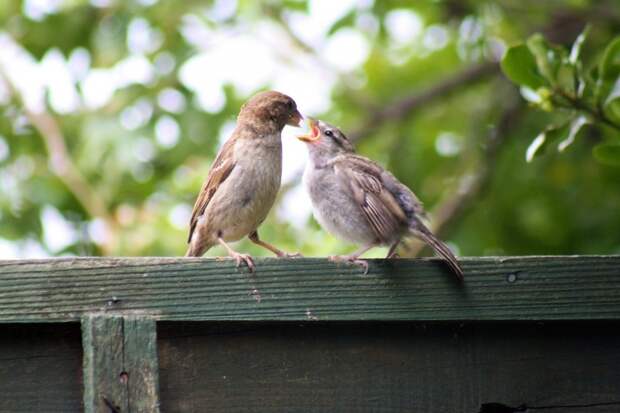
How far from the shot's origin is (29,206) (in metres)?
7.38

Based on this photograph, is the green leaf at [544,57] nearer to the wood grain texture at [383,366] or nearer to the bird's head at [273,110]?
the wood grain texture at [383,366]

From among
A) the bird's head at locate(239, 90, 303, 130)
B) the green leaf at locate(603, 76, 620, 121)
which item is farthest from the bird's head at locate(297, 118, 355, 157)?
the green leaf at locate(603, 76, 620, 121)

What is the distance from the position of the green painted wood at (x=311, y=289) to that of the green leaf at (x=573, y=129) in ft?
2.36

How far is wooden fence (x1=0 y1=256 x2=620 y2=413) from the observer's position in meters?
2.84

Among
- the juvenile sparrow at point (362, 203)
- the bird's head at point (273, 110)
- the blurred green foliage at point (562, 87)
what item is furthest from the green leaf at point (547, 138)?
the bird's head at point (273, 110)

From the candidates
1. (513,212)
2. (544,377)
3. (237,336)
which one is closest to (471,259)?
(544,377)

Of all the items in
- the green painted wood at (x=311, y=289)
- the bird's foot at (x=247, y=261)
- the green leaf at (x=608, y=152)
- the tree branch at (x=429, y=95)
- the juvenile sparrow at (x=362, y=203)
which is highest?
the tree branch at (x=429, y=95)

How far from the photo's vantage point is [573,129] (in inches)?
151

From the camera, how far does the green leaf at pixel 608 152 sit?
3533 millimetres

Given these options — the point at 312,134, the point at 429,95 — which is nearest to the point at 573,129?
the point at 312,134

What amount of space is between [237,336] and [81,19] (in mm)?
4541

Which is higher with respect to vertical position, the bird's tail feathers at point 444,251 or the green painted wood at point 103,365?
the bird's tail feathers at point 444,251

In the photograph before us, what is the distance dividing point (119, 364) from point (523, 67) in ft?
5.83

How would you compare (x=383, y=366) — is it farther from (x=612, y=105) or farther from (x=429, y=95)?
(x=429, y=95)
